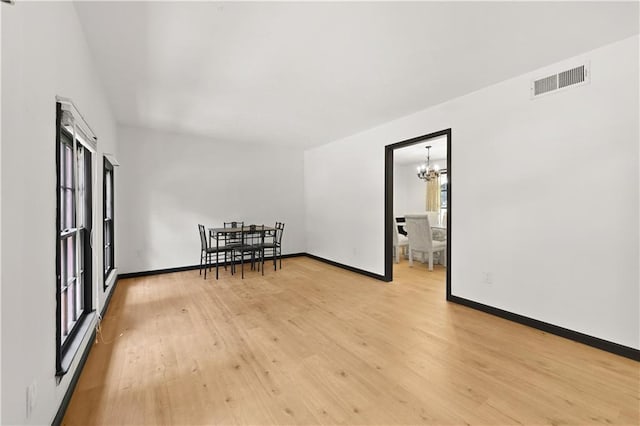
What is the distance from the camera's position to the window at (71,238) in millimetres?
1717

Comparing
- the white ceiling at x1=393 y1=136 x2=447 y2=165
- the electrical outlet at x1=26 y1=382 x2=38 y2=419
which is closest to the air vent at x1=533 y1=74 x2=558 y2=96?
the white ceiling at x1=393 y1=136 x2=447 y2=165

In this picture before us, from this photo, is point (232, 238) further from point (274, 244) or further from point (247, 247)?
point (274, 244)

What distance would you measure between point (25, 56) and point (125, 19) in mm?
1119

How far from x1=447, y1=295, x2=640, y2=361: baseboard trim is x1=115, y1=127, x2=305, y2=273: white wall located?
4.36 metres

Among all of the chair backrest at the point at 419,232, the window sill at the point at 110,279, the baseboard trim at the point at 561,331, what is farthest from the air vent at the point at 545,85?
the window sill at the point at 110,279

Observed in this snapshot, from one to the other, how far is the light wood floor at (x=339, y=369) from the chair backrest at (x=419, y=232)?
2.07 m

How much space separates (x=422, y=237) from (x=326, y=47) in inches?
164

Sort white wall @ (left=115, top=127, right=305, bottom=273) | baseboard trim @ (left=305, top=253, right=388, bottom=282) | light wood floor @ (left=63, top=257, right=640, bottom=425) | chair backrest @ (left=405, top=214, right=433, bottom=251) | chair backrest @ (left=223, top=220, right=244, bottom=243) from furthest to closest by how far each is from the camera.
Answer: chair backrest @ (left=223, top=220, right=244, bottom=243) → chair backrest @ (left=405, top=214, right=433, bottom=251) → white wall @ (left=115, top=127, right=305, bottom=273) → baseboard trim @ (left=305, top=253, right=388, bottom=282) → light wood floor @ (left=63, top=257, right=640, bottom=425)

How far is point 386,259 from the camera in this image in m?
4.68

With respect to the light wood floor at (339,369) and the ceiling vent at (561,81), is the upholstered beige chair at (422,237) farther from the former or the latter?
the ceiling vent at (561,81)

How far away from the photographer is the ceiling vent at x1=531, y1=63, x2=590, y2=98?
257 cm

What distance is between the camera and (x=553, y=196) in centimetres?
275

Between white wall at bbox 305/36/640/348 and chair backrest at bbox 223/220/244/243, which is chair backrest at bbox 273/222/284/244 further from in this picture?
white wall at bbox 305/36/640/348

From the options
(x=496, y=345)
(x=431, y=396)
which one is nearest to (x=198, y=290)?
(x=431, y=396)
